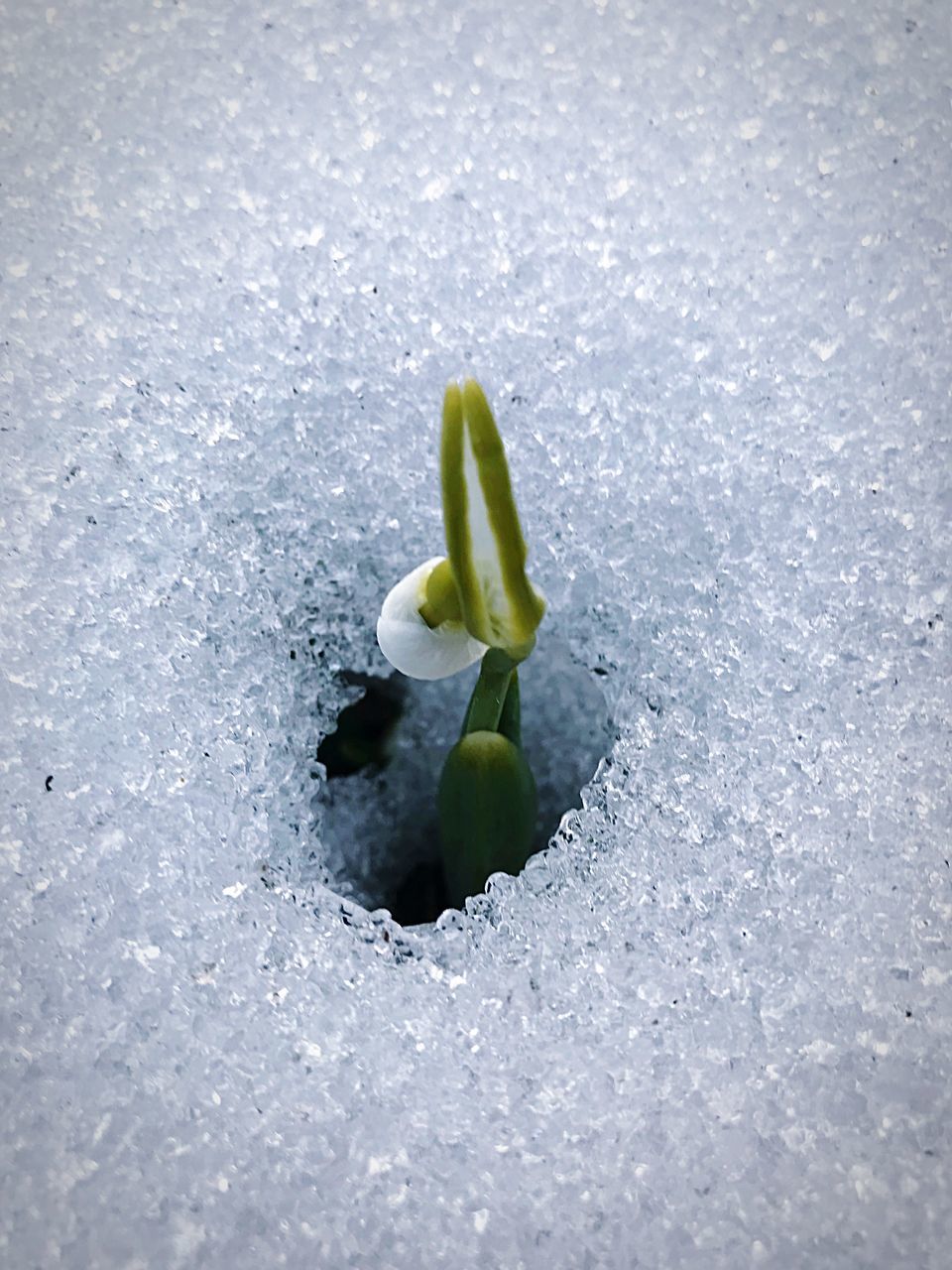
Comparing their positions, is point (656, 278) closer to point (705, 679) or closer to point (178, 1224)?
point (705, 679)

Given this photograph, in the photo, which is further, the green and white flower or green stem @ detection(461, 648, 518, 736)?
green stem @ detection(461, 648, 518, 736)

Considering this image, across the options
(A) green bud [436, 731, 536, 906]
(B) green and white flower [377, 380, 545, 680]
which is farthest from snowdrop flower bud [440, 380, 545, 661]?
(A) green bud [436, 731, 536, 906]

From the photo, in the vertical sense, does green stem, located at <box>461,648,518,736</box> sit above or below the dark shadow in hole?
above

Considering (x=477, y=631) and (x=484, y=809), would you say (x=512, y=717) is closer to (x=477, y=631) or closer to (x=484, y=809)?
(x=484, y=809)

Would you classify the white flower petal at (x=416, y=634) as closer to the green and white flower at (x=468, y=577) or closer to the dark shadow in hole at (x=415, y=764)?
the green and white flower at (x=468, y=577)

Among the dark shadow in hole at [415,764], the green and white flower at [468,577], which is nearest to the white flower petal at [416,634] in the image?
the green and white flower at [468,577]

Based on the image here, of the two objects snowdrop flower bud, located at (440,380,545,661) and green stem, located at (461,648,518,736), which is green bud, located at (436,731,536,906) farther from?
snowdrop flower bud, located at (440,380,545,661)

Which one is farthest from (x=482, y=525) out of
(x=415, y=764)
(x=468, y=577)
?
(x=415, y=764)
